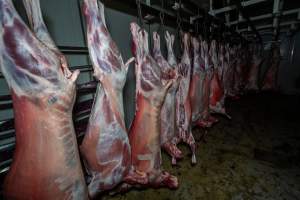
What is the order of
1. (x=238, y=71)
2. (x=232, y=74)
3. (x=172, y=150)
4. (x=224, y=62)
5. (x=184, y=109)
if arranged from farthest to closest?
(x=238, y=71), (x=232, y=74), (x=224, y=62), (x=184, y=109), (x=172, y=150)

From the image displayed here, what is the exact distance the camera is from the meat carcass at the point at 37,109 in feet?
1.69

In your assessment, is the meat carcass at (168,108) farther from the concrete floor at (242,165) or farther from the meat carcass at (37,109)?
the meat carcass at (37,109)

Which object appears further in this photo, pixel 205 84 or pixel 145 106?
pixel 205 84

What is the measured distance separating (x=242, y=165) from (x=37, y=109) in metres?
1.58

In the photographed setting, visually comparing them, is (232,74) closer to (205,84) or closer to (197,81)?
(205,84)

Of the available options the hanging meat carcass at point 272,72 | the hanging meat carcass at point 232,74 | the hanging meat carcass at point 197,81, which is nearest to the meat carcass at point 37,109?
the hanging meat carcass at point 197,81

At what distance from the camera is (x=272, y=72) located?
381 cm

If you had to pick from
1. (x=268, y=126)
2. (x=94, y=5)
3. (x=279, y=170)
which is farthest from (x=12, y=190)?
(x=268, y=126)

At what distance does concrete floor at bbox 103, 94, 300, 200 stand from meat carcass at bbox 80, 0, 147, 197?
20.1 inches

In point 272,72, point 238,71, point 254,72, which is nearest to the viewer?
point 238,71

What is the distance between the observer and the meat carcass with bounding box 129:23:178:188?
98 cm

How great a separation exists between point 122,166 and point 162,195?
52 cm

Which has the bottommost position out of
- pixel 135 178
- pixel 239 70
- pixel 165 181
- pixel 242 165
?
pixel 242 165

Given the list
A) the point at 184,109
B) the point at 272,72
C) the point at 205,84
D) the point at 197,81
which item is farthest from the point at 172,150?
the point at 272,72
